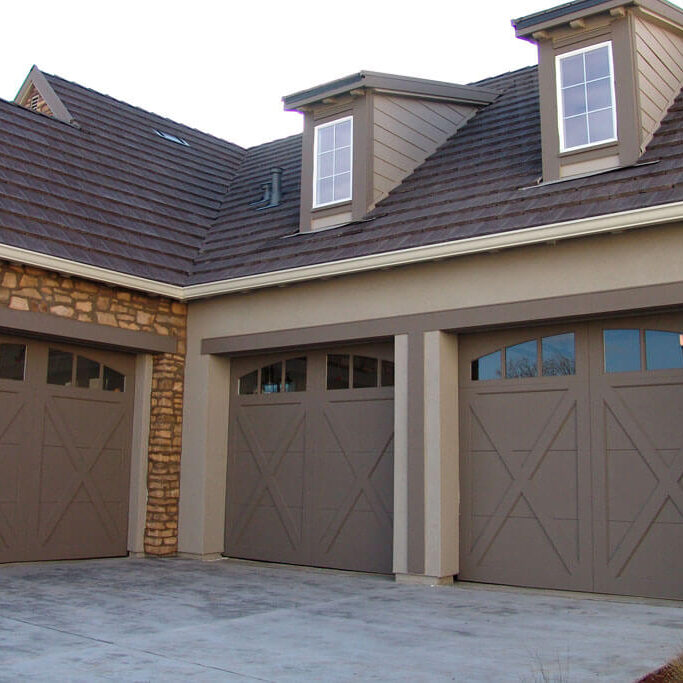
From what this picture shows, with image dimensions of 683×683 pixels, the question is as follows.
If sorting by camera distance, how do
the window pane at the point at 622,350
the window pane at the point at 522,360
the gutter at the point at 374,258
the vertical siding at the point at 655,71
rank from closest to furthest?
the gutter at the point at 374,258 < the window pane at the point at 622,350 < the window pane at the point at 522,360 < the vertical siding at the point at 655,71

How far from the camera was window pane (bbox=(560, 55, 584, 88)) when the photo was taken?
30.9 ft

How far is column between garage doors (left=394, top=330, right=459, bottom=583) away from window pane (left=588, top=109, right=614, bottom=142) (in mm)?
2587

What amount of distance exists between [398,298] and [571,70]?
3.11m

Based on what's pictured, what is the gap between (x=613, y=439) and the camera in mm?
8281

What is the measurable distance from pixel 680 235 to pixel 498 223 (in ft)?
5.82

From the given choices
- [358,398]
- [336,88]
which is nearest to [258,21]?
[336,88]

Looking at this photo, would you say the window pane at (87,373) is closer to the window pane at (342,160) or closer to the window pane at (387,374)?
the window pane at (387,374)

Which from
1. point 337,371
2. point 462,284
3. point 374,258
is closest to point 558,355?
point 462,284

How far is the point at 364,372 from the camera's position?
10.2 meters

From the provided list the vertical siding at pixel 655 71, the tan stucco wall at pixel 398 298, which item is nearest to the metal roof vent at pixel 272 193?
the tan stucco wall at pixel 398 298

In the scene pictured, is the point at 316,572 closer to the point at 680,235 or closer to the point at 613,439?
the point at 613,439

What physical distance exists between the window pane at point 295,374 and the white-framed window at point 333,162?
6.63ft

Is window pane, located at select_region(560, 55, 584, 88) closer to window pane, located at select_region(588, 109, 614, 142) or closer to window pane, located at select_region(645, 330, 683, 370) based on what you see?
window pane, located at select_region(588, 109, 614, 142)

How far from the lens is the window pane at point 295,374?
35.2 ft
